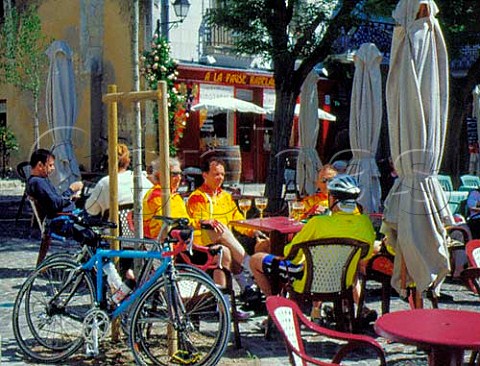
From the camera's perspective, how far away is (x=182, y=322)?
496 cm

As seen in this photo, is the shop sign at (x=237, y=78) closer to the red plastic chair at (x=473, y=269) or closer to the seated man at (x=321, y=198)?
the seated man at (x=321, y=198)

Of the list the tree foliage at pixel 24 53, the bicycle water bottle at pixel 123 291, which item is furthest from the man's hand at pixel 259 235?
the tree foliage at pixel 24 53

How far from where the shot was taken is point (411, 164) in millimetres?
5859

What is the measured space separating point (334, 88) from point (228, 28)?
44.3 ft

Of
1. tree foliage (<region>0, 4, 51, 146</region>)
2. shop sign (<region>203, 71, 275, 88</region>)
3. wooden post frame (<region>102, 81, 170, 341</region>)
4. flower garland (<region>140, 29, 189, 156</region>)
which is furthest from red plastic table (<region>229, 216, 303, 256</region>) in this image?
shop sign (<region>203, 71, 275, 88</region>)

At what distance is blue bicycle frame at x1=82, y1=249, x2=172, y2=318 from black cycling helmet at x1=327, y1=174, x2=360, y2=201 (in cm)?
148

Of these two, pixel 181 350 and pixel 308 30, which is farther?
pixel 308 30

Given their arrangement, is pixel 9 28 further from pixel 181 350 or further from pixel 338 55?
pixel 181 350

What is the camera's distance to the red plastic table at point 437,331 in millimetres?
3344

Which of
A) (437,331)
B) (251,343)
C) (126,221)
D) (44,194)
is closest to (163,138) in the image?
(126,221)

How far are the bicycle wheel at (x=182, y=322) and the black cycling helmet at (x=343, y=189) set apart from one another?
134 cm

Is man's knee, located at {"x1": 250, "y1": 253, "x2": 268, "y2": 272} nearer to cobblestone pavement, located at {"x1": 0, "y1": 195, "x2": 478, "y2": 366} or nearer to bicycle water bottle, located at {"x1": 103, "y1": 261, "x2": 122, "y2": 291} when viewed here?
cobblestone pavement, located at {"x1": 0, "y1": 195, "x2": 478, "y2": 366}

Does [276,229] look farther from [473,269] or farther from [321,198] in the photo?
[473,269]

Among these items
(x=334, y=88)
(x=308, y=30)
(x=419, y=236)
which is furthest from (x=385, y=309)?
(x=334, y=88)
